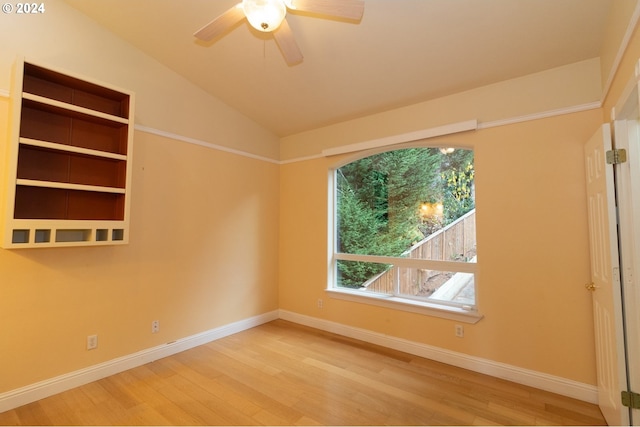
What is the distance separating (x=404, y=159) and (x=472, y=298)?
5.58 feet

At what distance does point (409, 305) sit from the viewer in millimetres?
3213

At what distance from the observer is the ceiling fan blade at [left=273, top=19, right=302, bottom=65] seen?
185 cm

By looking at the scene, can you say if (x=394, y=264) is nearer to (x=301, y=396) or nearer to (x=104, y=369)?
(x=301, y=396)

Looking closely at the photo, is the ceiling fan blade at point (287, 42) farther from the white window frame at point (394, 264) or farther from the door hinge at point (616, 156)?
the door hinge at point (616, 156)

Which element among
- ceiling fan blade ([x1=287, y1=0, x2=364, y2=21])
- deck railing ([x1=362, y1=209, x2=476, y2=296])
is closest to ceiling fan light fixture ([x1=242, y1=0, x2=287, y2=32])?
→ ceiling fan blade ([x1=287, y1=0, x2=364, y2=21])

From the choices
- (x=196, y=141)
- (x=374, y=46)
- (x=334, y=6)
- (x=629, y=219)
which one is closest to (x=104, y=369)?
(x=196, y=141)

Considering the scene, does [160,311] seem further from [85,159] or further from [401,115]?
[401,115]

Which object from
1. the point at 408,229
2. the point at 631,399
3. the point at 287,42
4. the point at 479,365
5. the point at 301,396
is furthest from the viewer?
the point at 408,229

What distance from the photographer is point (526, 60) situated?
8.06ft

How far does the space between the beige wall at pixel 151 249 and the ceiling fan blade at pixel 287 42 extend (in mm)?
1843

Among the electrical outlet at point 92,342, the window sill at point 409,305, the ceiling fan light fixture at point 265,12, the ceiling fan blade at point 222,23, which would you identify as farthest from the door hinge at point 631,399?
the electrical outlet at point 92,342

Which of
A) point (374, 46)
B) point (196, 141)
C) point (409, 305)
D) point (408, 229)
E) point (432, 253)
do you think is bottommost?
point (409, 305)

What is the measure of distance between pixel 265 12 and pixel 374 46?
1331 mm

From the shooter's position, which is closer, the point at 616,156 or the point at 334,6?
the point at 334,6
